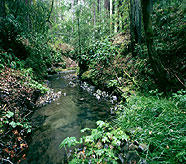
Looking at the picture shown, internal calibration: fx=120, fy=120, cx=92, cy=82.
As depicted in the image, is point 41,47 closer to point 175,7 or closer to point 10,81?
point 10,81

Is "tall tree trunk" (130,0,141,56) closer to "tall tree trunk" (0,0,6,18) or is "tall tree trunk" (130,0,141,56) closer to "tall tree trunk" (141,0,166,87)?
"tall tree trunk" (141,0,166,87)

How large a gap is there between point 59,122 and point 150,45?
3.19 meters

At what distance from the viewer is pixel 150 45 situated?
2.82 metres

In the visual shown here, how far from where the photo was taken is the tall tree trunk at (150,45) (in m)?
2.58

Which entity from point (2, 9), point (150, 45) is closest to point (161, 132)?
point (150, 45)

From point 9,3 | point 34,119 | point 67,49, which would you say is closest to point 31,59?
point 9,3

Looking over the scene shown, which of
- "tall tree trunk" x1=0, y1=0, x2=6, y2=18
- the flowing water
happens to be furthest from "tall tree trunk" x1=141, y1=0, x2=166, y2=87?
"tall tree trunk" x1=0, y1=0, x2=6, y2=18

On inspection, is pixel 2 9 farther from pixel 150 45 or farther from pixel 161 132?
pixel 161 132

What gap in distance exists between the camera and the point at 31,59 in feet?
19.5

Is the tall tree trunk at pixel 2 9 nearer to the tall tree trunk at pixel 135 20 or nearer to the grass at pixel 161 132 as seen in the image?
the tall tree trunk at pixel 135 20

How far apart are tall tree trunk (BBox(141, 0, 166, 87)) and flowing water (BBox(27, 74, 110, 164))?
1883 mm

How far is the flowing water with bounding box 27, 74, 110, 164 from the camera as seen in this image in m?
2.38

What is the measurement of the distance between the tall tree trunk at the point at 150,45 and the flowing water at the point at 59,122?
6.18ft

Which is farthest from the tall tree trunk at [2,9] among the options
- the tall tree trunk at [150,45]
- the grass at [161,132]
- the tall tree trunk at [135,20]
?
the grass at [161,132]
